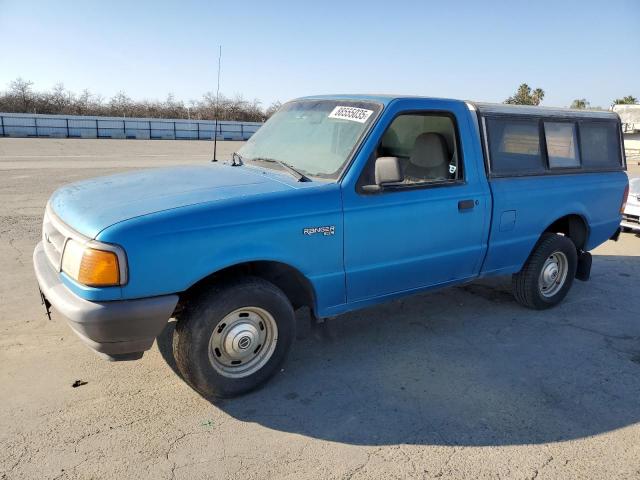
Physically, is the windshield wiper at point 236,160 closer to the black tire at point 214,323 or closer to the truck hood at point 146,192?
the truck hood at point 146,192

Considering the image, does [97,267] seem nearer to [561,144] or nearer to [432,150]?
[432,150]

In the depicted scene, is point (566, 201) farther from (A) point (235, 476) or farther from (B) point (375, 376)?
(A) point (235, 476)

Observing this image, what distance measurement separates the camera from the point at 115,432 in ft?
9.59

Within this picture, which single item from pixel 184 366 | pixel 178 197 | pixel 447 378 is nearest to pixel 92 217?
pixel 178 197

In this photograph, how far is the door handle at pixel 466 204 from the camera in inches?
158

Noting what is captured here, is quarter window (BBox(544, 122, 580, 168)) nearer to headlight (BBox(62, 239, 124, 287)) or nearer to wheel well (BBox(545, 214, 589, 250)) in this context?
wheel well (BBox(545, 214, 589, 250))

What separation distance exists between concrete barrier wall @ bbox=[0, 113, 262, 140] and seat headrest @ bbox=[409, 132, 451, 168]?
31.5 metres

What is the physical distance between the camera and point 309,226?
10.7 feet

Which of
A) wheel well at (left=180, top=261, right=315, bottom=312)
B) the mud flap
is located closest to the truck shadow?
the mud flap

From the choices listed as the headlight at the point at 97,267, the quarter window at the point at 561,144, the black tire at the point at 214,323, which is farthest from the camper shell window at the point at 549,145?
the headlight at the point at 97,267

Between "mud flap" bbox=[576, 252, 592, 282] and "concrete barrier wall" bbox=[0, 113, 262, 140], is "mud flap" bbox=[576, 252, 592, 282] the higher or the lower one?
the lower one

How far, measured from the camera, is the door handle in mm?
4020

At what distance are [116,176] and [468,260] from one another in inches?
116

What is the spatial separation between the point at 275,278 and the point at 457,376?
1500mm
